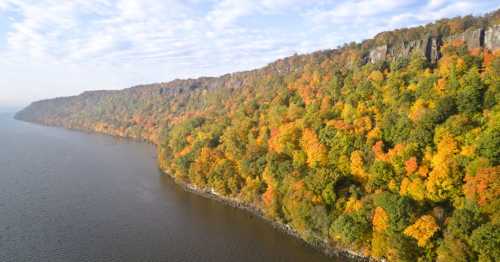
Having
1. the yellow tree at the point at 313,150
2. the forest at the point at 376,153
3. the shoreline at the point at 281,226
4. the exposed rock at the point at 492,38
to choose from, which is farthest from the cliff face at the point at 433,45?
Answer: the shoreline at the point at 281,226

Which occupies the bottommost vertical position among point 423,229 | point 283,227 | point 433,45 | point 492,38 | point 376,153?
point 283,227

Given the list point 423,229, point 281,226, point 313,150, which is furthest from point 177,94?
point 423,229

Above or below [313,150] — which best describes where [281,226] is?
below

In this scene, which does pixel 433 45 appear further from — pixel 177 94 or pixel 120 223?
pixel 177 94

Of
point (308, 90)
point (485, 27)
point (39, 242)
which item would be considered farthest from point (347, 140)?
point (39, 242)

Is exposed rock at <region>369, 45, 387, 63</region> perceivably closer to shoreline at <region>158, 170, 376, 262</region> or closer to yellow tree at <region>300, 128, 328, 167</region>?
yellow tree at <region>300, 128, 328, 167</region>

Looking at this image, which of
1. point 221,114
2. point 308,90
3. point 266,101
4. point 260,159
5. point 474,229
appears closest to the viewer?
point 474,229

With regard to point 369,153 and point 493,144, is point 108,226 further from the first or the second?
point 493,144

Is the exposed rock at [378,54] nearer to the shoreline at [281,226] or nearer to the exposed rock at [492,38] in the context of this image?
the exposed rock at [492,38]
